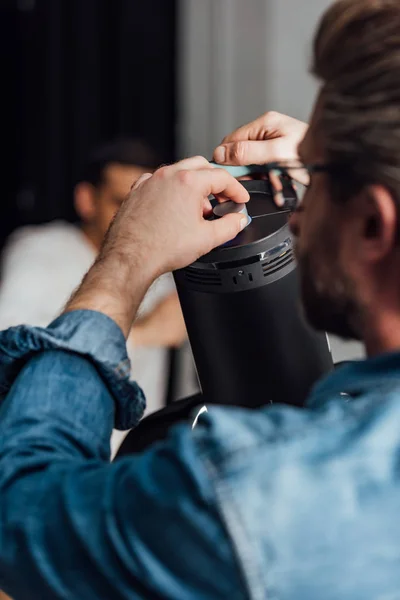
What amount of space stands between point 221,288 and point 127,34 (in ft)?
8.30

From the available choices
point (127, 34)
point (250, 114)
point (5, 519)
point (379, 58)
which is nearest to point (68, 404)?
point (5, 519)

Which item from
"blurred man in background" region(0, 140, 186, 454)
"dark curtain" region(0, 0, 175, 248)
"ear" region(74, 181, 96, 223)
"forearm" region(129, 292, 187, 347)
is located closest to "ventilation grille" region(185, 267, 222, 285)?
"blurred man in background" region(0, 140, 186, 454)

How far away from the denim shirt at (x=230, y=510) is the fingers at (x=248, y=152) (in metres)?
0.37

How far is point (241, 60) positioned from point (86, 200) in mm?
768

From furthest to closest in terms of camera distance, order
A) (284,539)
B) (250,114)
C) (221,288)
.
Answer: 1. (250,114)
2. (221,288)
3. (284,539)

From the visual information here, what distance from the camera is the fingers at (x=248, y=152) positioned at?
3.15 ft

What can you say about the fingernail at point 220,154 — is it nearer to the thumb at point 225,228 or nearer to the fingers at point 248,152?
the fingers at point 248,152

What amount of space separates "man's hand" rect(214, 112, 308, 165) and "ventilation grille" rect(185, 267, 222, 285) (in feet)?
0.51

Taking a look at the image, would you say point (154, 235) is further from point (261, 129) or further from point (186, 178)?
point (261, 129)

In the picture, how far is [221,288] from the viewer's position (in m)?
0.86

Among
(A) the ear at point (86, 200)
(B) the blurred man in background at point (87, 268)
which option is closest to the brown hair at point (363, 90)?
(B) the blurred man in background at point (87, 268)

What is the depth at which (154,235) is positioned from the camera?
2.58ft

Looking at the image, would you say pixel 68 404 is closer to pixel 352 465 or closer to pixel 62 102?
pixel 352 465

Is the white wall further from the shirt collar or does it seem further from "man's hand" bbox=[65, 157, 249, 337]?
the shirt collar
